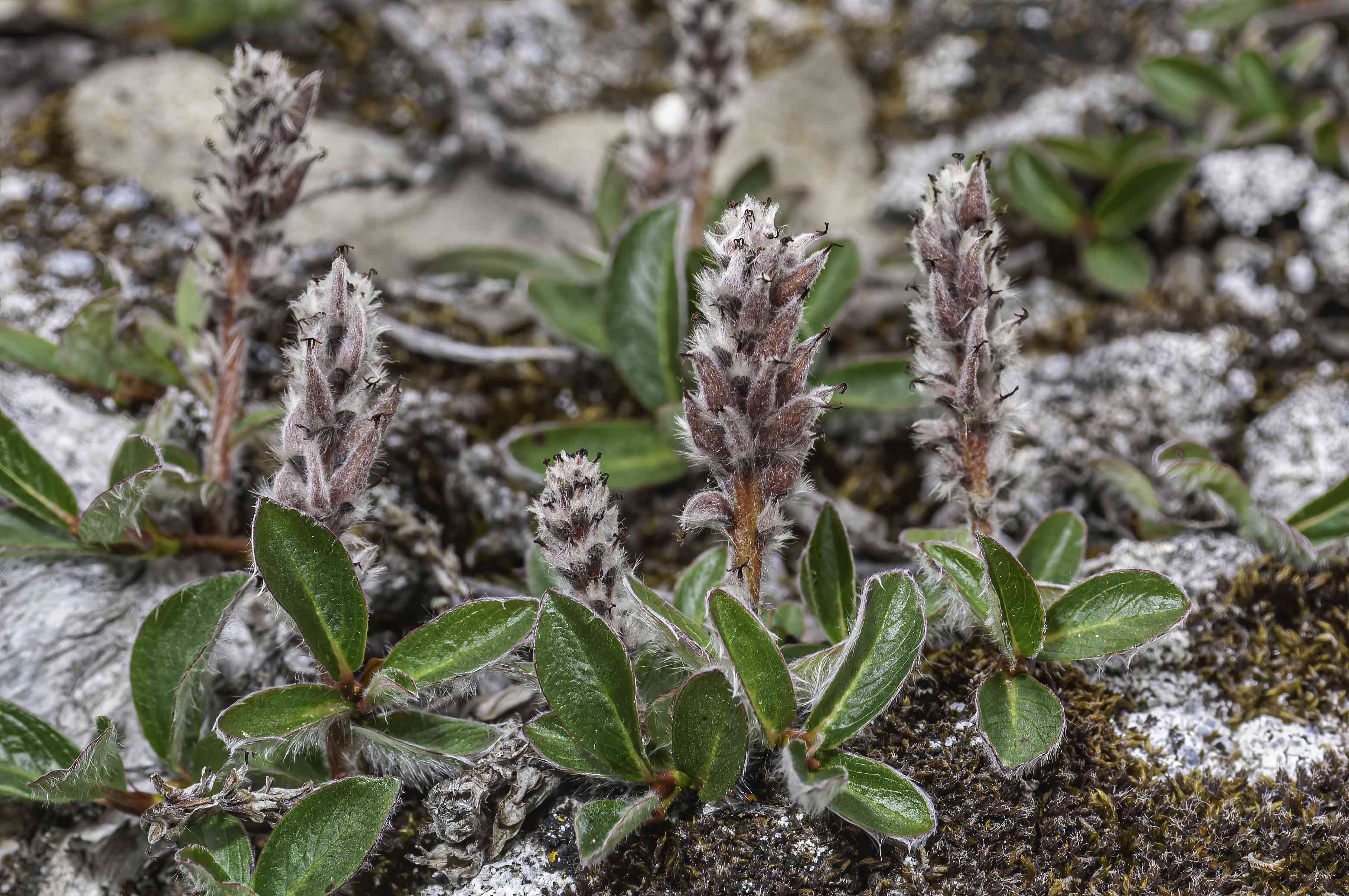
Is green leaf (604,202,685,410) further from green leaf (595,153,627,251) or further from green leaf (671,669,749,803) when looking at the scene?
green leaf (671,669,749,803)

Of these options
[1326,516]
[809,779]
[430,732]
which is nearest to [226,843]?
[430,732]

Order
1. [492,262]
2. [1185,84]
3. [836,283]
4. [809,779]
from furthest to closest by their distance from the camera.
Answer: [1185,84] → [492,262] → [836,283] → [809,779]

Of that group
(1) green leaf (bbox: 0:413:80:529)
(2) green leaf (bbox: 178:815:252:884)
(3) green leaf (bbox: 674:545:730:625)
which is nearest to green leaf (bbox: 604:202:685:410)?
(3) green leaf (bbox: 674:545:730:625)

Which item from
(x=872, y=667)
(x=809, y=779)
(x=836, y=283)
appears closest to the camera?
(x=809, y=779)

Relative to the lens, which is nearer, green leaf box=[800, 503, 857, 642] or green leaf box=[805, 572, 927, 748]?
green leaf box=[805, 572, 927, 748]

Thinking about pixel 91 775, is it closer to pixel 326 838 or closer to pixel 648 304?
pixel 326 838

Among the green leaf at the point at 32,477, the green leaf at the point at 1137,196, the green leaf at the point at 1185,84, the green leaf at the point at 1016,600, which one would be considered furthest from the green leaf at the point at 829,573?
the green leaf at the point at 1185,84

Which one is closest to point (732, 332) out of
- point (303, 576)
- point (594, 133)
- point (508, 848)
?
point (303, 576)
